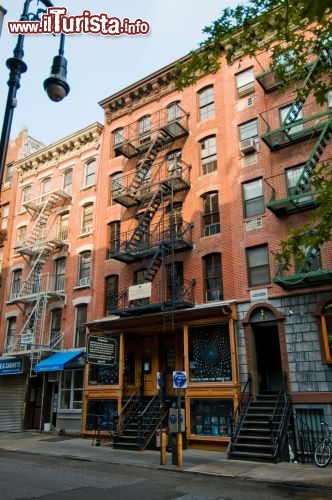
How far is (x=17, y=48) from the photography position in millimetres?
5945

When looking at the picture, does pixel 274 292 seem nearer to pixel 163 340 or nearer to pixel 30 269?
pixel 163 340

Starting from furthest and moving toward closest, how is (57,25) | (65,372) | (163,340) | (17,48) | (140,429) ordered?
(65,372)
(163,340)
(140,429)
(57,25)
(17,48)

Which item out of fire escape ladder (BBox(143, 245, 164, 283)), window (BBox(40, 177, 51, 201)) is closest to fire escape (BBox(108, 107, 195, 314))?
fire escape ladder (BBox(143, 245, 164, 283))

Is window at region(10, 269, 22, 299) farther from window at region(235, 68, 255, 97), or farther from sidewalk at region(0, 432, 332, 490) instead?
window at region(235, 68, 255, 97)

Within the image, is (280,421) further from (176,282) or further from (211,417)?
(176,282)

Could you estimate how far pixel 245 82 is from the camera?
2109cm

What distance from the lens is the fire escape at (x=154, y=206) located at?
64.6 ft

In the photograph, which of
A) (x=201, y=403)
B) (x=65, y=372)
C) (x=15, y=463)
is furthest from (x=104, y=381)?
(x=15, y=463)

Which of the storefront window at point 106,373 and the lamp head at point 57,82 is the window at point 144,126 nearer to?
the storefront window at point 106,373

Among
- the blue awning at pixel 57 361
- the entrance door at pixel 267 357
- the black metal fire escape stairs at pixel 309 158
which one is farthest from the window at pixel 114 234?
the black metal fire escape stairs at pixel 309 158

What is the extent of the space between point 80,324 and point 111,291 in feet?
8.63

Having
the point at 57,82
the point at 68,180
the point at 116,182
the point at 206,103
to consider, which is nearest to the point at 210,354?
the point at 116,182

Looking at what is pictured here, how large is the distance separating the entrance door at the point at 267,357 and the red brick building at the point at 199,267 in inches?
2.3

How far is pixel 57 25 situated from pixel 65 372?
1796 centimetres
